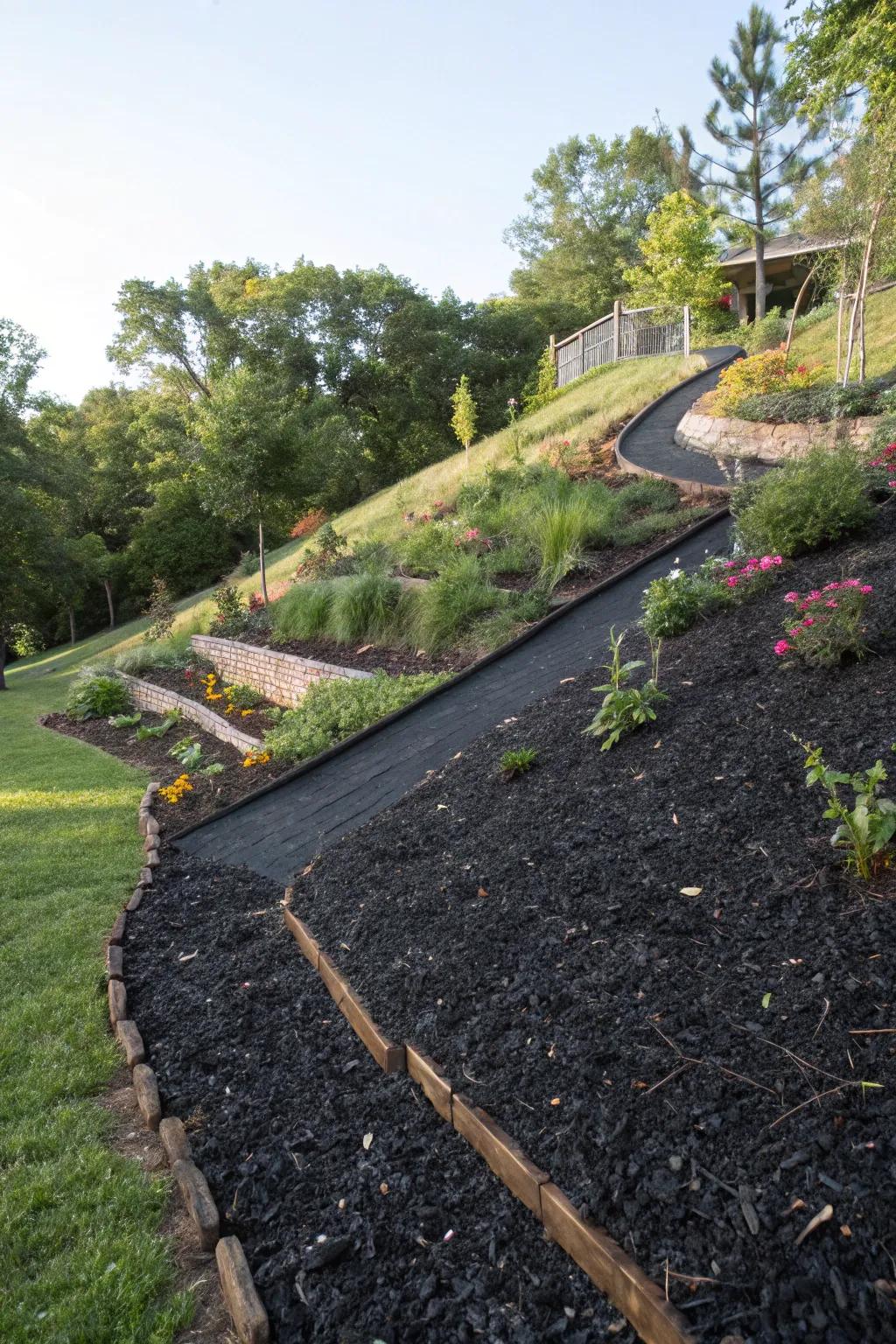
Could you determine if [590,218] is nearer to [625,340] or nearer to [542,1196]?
[625,340]

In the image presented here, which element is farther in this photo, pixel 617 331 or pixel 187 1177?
pixel 617 331

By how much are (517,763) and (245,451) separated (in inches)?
341

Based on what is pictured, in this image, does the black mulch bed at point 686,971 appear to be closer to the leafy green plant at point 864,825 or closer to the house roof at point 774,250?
the leafy green plant at point 864,825

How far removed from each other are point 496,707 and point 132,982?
9.77 feet

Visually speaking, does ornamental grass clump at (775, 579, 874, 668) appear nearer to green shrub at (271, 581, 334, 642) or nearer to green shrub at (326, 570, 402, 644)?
green shrub at (326, 570, 402, 644)

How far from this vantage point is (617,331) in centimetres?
2062

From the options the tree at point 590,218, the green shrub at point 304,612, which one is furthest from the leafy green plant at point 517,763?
the tree at point 590,218

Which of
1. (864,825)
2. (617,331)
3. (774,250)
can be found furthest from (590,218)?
(864,825)

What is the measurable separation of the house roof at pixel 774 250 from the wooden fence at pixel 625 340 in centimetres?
611

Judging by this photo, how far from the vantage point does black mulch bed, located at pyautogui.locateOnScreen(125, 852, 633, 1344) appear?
1.79m

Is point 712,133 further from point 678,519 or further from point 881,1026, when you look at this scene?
point 881,1026

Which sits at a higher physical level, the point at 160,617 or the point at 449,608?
the point at 449,608

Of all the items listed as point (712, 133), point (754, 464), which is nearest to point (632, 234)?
point (712, 133)

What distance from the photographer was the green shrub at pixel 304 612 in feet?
30.3
